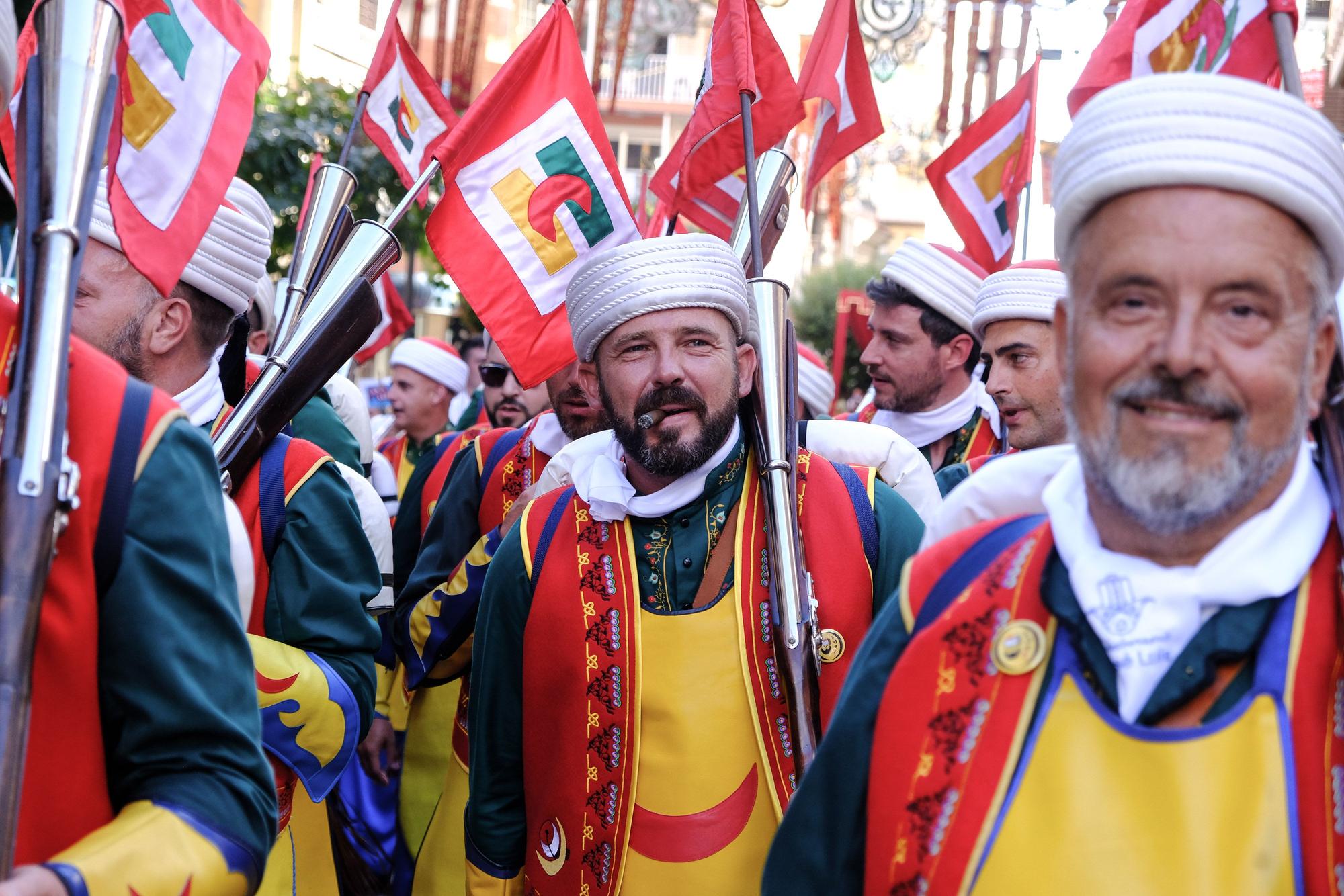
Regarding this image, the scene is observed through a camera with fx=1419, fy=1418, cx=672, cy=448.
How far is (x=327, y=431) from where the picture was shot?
509cm

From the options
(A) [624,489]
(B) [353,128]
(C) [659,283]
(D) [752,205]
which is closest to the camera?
(A) [624,489]

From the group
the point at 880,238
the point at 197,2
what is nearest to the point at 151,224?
the point at 197,2

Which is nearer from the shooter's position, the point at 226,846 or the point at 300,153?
the point at 226,846

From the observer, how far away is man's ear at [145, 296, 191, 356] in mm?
2980

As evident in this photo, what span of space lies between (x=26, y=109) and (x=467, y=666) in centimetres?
296

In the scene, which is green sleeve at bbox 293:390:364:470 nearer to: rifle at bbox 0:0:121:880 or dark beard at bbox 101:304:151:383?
dark beard at bbox 101:304:151:383

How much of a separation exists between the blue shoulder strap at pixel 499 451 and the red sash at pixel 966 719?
316cm

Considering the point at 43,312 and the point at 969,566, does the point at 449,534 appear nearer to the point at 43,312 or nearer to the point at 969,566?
the point at 969,566

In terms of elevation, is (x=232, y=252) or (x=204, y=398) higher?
(x=232, y=252)

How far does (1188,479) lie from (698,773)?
59.0 inches

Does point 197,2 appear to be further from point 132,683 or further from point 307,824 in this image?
point 307,824

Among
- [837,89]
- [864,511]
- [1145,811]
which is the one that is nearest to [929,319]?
[837,89]

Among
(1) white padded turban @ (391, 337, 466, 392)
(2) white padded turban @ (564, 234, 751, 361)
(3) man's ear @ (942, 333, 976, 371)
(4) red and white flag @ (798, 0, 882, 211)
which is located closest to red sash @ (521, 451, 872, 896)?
(2) white padded turban @ (564, 234, 751, 361)

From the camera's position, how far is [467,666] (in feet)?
14.7
